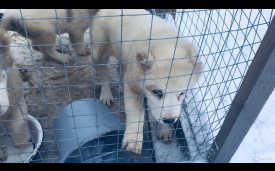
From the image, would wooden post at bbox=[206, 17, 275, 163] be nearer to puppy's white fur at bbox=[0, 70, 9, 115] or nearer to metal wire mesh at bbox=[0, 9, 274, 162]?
metal wire mesh at bbox=[0, 9, 274, 162]

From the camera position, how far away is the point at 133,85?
1.94 metres

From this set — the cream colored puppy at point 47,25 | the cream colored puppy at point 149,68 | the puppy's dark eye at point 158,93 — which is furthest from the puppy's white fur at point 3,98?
the puppy's dark eye at point 158,93

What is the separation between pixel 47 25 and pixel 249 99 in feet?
7.30

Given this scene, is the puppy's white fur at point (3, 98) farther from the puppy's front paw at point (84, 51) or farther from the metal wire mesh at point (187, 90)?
the puppy's front paw at point (84, 51)

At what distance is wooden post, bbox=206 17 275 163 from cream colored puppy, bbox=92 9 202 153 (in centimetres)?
35

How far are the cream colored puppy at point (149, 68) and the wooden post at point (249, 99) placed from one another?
0.35 m

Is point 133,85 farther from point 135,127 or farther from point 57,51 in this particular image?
point 57,51

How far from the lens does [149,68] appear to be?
1.72 m

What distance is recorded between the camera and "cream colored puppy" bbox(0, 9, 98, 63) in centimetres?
243

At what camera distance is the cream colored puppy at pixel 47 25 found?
7.98ft

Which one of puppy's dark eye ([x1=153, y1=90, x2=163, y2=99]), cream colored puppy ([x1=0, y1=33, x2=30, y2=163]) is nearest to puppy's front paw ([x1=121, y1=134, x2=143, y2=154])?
puppy's dark eye ([x1=153, y1=90, x2=163, y2=99])

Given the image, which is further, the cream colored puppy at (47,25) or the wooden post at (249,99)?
the cream colored puppy at (47,25)
